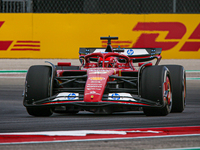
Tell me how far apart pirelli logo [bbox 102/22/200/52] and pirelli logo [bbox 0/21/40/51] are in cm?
219

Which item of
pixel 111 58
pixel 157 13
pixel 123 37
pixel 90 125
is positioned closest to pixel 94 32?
pixel 123 37

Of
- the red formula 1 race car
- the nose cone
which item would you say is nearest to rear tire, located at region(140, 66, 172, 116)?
the red formula 1 race car

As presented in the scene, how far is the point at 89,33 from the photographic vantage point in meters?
12.8

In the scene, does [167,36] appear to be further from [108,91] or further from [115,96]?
[115,96]

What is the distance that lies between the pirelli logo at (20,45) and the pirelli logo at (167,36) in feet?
7.19

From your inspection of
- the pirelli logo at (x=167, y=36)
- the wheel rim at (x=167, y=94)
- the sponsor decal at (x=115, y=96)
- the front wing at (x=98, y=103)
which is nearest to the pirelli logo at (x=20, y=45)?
the pirelli logo at (x=167, y=36)

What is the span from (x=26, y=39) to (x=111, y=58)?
5745 millimetres

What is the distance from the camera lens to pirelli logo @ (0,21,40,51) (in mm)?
12641

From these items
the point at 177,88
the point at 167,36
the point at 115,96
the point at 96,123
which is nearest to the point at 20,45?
the point at 167,36

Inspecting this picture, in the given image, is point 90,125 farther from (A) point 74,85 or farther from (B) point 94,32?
(B) point 94,32

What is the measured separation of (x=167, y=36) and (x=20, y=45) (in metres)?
4.09

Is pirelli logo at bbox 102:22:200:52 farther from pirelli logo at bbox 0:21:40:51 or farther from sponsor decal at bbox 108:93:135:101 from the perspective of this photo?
sponsor decal at bbox 108:93:135:101

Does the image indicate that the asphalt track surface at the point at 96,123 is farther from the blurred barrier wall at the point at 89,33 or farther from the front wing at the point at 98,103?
the blurred barrier wall at the point at 89,33

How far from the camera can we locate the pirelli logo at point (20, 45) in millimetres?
12641
